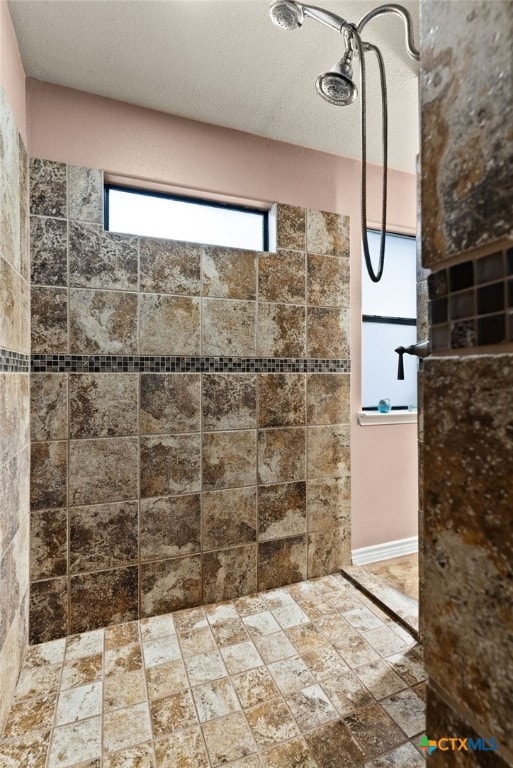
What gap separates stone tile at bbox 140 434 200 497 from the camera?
1.87m

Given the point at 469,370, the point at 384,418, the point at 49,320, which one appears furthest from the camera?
the point at 384,418

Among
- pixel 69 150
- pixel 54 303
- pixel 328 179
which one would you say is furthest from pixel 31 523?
pixel 328 179

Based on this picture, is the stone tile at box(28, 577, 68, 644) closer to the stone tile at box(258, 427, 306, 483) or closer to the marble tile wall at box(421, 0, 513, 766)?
the stone tile at box(258, 427, 306, 483)

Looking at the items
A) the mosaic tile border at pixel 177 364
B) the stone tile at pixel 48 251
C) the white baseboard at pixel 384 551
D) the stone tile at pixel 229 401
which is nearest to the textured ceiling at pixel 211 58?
the stone tile at pixel 48 251

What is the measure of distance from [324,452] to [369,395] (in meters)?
0.58

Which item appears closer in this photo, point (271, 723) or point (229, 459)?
point (271, 723)

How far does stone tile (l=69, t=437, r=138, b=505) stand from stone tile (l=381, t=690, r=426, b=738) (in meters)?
1.31

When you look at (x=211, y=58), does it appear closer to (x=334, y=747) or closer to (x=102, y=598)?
(x=102, y=598)

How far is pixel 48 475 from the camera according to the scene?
173 centimetres

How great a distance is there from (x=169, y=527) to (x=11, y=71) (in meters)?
2.02

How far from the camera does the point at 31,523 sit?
1698 millimetres

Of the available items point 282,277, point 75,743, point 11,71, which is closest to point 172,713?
point 75,743

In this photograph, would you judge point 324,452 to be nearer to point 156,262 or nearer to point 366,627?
point 366,627

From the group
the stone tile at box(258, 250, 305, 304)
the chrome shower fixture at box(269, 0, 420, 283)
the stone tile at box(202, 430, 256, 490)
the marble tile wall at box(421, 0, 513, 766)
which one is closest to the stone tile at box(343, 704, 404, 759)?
the stone tile at box(202, 430, 256, 490)
